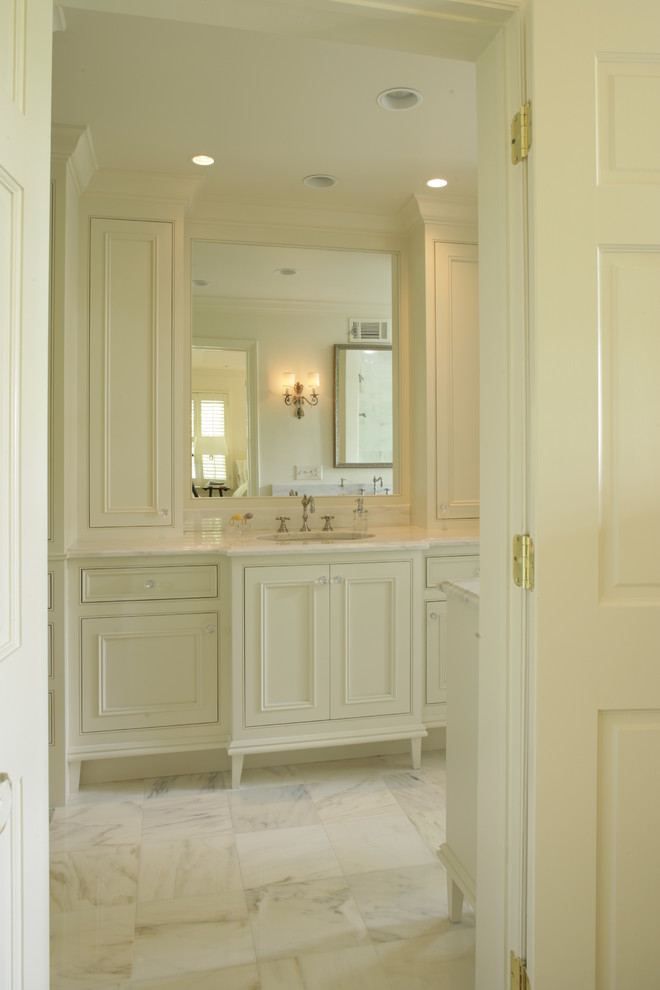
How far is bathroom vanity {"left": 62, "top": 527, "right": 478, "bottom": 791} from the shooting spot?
106 inches

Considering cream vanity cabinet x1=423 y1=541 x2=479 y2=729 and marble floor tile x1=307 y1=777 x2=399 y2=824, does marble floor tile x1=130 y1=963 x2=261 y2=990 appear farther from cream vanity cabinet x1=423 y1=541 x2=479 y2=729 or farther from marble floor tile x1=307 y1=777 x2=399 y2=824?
cream vanity cabinet x1=423 y1=541 x2=479 y2=729

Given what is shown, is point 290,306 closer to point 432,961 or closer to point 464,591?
point 464,591

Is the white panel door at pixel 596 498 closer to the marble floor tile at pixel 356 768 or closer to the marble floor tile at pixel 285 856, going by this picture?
the marble floor tile at pixel 285 856

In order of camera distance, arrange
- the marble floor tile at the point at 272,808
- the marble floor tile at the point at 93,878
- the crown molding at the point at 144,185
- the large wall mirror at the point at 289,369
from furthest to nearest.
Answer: the large wall mirror at the point at 289,369 → the crown molding at the point at 144,185 → the marble floor tile at the point at 272,808 → the marble floor tile at the point at 93,878

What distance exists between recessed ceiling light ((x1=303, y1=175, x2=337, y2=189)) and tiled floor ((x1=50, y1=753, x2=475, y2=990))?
8.31 ft

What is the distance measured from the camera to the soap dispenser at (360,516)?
341 centimetres

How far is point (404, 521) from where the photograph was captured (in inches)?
140

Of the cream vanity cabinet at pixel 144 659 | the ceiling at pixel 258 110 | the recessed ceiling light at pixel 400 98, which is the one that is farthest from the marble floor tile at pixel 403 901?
the recessed ceiling light at pixel 400 98

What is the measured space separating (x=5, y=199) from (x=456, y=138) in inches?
89.4

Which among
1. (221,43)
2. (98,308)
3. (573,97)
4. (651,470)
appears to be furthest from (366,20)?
(98,308)

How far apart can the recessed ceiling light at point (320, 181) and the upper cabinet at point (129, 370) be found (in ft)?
2.11

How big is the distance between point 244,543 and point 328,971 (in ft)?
5.11

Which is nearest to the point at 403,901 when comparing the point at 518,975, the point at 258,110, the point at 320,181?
the point at 518,975

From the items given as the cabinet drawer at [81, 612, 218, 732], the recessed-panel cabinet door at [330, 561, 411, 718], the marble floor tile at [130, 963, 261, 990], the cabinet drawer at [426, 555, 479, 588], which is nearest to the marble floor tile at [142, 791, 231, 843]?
the cabinet drawer at [81, 612, 218, 732]
